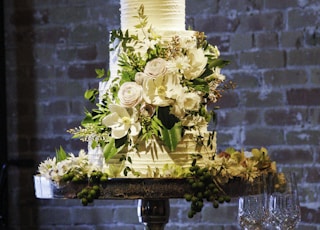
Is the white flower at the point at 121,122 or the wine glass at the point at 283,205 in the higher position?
the white flower at the point at 121,122

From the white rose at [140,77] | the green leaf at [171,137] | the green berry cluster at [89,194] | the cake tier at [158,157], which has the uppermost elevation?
the white rose at [140,77]

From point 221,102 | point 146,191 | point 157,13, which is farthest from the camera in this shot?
point 221,102

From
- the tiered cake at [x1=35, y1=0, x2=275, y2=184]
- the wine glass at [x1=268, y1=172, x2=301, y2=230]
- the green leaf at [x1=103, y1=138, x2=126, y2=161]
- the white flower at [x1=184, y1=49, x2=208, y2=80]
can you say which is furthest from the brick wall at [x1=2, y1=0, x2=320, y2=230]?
the green leaf at [x1=103, y1=138, x2=126, y2=161]

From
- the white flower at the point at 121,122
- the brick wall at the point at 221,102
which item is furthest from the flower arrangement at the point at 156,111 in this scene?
the brick wall at the point at 221,102

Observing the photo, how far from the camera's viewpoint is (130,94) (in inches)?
78.0

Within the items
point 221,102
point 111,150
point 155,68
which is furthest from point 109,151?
point 221,102

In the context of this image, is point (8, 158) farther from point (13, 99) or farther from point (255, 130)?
point (255, 130)

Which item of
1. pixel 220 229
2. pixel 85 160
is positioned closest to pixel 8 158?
pixel 220 229

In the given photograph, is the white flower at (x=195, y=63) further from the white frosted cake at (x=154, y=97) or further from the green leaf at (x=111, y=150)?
the green leaf at (x=111, y=150)

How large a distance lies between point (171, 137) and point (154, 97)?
4.0 inches

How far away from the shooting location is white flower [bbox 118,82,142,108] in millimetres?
1978

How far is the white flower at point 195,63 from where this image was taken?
203cm

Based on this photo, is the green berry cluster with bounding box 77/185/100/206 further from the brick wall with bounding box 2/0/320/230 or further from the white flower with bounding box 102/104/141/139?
the brick wall with bounding box 2/0/320/230

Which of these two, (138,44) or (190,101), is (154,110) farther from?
(138,44)
